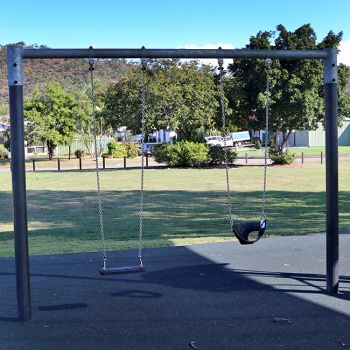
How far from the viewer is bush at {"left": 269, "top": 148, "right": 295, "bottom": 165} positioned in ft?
95.5

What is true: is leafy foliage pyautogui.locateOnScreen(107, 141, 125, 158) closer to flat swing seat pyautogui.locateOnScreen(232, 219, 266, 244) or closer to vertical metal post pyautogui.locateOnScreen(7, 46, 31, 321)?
flat swing seat pyautogui.locateOnScreen(232, 219, 266, 244)

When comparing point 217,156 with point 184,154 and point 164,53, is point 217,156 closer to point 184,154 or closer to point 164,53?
point 184,154

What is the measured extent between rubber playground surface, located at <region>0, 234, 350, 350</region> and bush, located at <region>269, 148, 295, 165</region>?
22.7 m

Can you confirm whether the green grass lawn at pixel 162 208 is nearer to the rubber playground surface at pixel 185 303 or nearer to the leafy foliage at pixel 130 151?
the rubber playground surface at pixel 185 303

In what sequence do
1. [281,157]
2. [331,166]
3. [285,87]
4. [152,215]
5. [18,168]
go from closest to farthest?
[18,168] → [331,166] → [152,215] → [285,87] → [281,157]

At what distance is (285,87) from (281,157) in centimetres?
380

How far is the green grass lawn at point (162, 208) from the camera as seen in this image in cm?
927

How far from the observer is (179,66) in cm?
3050

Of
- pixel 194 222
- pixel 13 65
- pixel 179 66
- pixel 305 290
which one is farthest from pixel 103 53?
pixel 179 66

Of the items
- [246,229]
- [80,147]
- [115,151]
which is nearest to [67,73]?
[80,147]

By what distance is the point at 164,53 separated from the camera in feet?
15.2

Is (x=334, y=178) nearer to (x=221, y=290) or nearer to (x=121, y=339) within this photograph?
(x=221, y=290)

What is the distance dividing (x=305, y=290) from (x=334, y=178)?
108 cm

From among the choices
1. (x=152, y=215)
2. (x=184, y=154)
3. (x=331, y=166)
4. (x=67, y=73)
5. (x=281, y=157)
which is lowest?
(x=152, y=215)
